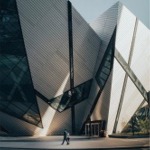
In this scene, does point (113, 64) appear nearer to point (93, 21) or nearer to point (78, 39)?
point (78, 39)

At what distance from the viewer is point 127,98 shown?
3403 centimetres

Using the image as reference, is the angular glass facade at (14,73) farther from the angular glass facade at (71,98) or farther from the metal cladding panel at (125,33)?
the metal cladding panel at (125,33)

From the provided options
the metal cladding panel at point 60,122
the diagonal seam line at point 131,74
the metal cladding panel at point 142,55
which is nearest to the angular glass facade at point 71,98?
the metal cladding panel at point 60,122

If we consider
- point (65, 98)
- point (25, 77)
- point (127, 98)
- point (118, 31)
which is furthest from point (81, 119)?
point (118, 31)

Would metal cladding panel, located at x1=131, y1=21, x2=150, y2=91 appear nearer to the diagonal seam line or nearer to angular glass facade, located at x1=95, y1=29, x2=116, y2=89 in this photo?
the diagonal seam line

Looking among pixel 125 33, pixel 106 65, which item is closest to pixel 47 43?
pixel 106 65

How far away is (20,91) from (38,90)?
1.86 meters

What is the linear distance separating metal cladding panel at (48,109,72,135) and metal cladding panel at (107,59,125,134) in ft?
17.7

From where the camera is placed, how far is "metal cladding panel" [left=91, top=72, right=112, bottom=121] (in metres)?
31.4

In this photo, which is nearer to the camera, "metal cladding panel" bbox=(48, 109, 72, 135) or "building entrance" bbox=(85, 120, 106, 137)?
"building entrance" bbox=(85, 120, 106, 137)

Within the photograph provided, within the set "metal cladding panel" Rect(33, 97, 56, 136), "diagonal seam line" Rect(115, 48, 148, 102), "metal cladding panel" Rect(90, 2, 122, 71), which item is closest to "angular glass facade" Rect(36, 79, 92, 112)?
"metal cladding panel" Rect(33, 97, 56, 136)

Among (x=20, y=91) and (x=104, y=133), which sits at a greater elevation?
(x=20, y=91)

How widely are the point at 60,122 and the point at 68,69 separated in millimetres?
6581

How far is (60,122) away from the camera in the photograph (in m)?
36.4
